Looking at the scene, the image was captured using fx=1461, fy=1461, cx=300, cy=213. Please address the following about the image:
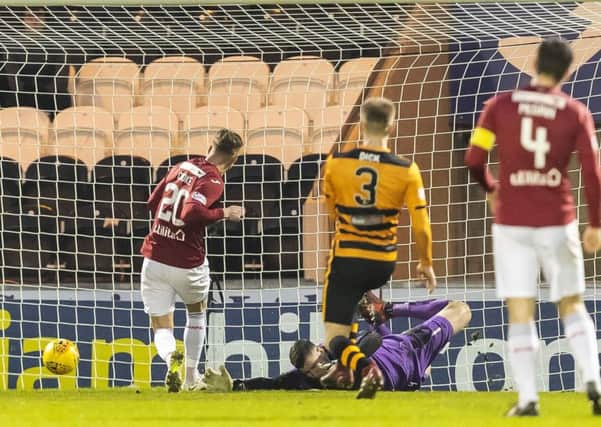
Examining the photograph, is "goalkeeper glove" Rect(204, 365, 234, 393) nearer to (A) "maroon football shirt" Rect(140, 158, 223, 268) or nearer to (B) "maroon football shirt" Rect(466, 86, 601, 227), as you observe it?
(A) "maroon football shirt" Rect(140, 158, 223, 268)

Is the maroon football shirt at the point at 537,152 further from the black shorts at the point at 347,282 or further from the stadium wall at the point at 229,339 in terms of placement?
the stadium wall at the point at 229,339

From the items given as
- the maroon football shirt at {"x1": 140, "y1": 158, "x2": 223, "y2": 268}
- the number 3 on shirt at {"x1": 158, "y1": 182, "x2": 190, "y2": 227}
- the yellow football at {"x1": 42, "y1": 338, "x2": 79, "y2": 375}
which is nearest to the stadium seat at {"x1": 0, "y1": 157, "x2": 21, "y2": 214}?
the yellow football at {"x1": 42, "y1": 338, "x2": 79, "y2": 375}

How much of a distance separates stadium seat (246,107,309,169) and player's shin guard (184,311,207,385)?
9.03 feet

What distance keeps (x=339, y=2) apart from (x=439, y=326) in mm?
2198

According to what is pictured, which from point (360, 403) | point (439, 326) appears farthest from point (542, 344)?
point (360, 403)

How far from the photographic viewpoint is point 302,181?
1155 cm

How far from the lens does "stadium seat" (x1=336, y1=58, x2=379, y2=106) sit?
11.8m

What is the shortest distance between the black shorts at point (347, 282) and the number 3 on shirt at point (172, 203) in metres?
1.80

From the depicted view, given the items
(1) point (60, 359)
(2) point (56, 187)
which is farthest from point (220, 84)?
(1) point (60, 359)

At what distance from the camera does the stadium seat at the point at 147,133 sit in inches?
475

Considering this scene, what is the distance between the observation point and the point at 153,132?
1219 centimetres

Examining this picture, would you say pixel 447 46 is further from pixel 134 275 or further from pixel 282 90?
pixel 134 275

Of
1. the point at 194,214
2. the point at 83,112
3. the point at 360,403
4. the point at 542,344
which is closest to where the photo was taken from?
the point at 360,403

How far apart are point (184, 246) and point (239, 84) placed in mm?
3731
